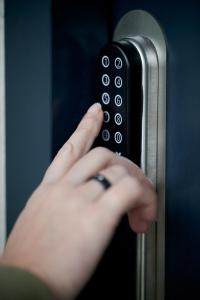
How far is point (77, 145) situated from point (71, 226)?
8.4 inches

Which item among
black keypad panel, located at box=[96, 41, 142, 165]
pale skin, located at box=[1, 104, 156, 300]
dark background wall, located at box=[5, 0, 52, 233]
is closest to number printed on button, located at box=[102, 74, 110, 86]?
black keypad panel, located at box=[96, 41, 142, 165]

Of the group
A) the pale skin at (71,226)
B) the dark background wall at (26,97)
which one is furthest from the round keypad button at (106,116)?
the pale skin at (71,226)

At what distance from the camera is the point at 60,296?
58 cm

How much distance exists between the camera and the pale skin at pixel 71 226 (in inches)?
23.2

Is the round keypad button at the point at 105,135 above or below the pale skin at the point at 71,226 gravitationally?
above

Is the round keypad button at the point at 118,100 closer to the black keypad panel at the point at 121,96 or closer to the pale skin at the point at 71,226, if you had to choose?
the black keypad panel at the point at 121,96

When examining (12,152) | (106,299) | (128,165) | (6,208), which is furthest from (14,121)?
(106,299)

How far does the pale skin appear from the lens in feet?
1.93

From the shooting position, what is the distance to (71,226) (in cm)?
60

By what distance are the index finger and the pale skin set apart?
0.05 m

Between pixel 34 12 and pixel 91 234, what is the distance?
1.66ft

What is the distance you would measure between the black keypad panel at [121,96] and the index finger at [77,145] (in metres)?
0.04

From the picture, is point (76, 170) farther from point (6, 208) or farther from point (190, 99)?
point (6, 208)

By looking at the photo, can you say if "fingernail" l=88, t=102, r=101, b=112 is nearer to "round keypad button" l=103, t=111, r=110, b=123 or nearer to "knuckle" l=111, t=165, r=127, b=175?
"round keypad button" l=103, t=111, r=110, b=123
